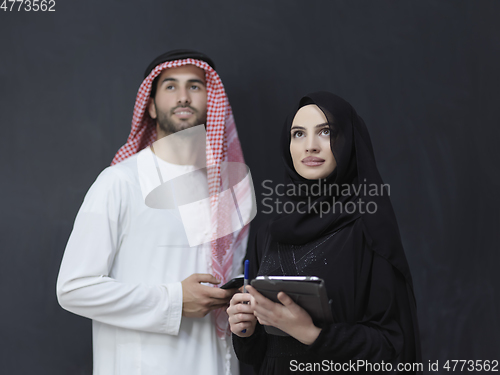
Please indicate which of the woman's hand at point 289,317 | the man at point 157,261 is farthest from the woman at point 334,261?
the man at point 157,261

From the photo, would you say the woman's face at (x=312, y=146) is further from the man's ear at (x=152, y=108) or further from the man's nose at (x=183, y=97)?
the man's ear at (x=152, y=108)

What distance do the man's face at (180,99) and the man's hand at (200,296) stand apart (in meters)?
0.61

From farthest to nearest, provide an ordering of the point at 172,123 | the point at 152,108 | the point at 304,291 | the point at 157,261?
1. the point at 152,108
2. the point at 172,123
3. the point at 157,261
4. the point at 304,291

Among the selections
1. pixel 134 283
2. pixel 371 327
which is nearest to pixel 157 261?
pixel 134 283

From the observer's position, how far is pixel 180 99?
191 centimetres

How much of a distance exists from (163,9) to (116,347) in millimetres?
1546

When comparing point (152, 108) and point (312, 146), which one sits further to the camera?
point (152, 108)

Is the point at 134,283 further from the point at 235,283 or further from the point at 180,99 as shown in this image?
the point at 180,99

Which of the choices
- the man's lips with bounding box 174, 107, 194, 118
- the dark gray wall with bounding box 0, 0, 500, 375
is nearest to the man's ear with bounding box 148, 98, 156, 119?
the man's lips with bounding box 174, 107, 194, 118

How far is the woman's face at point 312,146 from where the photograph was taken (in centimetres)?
146

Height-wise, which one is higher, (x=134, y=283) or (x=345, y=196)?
(x=345, y=196)

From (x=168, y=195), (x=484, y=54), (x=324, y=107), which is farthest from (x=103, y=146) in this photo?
(x=484, y=54)

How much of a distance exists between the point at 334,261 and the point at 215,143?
2.55 ft

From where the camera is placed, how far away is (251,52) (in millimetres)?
2295
